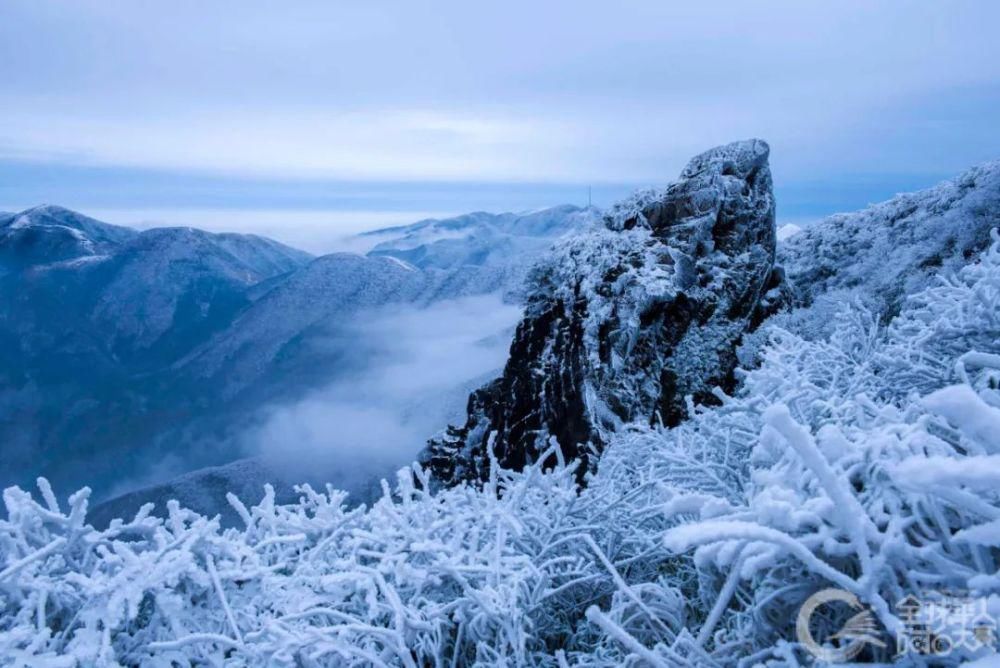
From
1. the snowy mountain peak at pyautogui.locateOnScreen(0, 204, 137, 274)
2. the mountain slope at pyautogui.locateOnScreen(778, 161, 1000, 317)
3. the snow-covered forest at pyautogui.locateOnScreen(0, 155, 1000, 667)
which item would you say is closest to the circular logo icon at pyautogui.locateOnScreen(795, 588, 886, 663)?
the snow-covered forest at pyautogui.locateOnScreen(0, 155, 1000, 667)

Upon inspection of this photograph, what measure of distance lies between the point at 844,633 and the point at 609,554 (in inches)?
80.9

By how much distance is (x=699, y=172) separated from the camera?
2066cm

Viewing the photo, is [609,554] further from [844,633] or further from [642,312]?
[642,312]

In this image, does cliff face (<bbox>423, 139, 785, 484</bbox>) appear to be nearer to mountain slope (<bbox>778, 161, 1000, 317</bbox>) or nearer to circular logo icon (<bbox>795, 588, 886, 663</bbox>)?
mountain slope (<bbox>778, 161, 1000, 317</bbox>)

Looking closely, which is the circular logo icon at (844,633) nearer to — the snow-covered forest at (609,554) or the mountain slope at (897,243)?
the snow-covered forest at (609,554)

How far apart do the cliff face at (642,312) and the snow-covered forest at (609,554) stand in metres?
→ 12.2

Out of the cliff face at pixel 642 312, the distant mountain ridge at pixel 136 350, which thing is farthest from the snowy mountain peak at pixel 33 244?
the cliff face at pixel 642 312

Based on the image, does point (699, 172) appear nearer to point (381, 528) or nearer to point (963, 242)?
point (963, 242)

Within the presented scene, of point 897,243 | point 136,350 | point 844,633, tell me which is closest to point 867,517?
point 844,633

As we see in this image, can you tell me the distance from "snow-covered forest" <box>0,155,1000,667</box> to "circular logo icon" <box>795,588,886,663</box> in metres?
0.03

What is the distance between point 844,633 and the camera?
1428mm

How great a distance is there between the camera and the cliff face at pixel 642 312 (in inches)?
677

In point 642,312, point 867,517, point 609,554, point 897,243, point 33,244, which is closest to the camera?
point 867,517

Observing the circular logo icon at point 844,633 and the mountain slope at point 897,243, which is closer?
the circular logo icon at point 844,633
